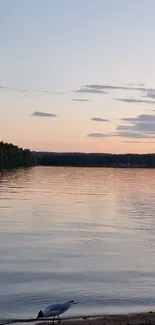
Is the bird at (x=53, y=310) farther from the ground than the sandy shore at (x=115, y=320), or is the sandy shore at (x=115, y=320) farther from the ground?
the bird at (x=53, y=310)

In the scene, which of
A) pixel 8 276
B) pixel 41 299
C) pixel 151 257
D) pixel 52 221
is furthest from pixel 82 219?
pixel 41 299

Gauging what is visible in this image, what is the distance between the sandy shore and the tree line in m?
156

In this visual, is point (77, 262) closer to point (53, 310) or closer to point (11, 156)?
point (53, 310)

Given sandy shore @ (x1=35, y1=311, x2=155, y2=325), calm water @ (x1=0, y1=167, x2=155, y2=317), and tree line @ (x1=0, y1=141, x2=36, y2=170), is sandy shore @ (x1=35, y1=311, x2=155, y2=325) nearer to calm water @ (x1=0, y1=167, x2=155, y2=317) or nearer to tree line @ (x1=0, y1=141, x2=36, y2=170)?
calm water @ (x1=0, y1=167, x2=155, y2=317)

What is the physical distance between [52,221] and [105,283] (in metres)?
16.2

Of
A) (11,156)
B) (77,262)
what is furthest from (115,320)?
(11,156)

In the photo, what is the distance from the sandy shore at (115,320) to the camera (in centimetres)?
1278

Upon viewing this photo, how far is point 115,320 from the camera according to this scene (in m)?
13.1

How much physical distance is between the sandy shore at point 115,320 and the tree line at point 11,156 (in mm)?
156111

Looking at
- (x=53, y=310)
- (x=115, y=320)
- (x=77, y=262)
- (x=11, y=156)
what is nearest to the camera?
(x=53, y=310)

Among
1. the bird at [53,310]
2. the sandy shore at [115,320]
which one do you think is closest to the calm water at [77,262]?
the sandy shore at [115,320]

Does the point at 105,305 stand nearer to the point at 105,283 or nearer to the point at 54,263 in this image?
the point at 105,283

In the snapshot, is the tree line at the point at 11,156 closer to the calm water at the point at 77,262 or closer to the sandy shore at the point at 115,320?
the calm water at the point at 77,262

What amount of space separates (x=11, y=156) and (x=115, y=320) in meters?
172
